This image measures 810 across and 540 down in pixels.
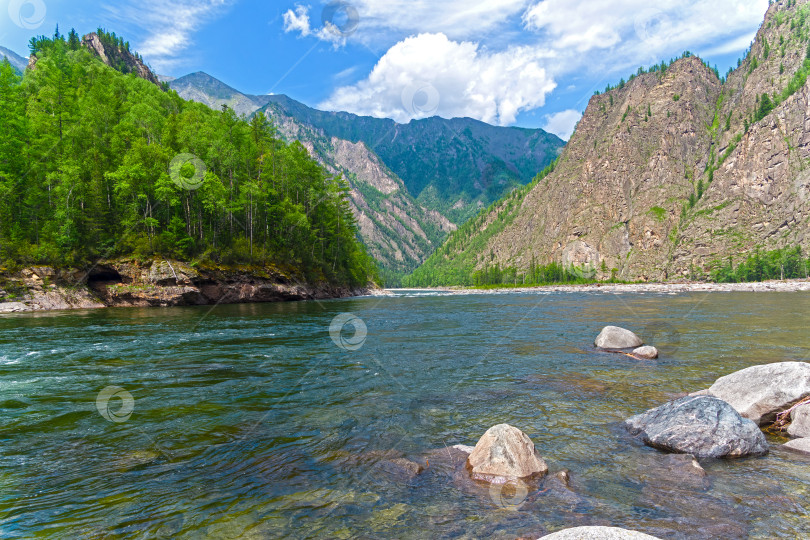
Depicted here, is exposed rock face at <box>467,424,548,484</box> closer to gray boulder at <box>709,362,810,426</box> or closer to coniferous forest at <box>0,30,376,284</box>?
gray boulder at <box>709,362,810,426</box>

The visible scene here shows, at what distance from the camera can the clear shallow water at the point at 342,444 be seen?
18.0ft

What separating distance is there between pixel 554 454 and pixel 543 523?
2.63 meters

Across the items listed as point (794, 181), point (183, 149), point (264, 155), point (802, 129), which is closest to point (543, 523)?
point (183, 149)

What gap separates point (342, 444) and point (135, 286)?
4558 centimetres

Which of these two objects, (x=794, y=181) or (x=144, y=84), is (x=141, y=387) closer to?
(x=144, y=84)

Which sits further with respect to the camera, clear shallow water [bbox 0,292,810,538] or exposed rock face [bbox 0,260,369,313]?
exposed rock face [bbox 0,260,369,313]

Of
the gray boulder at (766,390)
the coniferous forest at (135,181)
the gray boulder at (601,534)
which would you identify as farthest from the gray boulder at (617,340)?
the coniferous forest at (135,181)

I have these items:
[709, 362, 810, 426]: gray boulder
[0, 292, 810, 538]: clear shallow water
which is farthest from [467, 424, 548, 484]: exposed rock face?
[709, 362, 810, 426]: gray boulder

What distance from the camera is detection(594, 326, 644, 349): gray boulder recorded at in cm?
1903

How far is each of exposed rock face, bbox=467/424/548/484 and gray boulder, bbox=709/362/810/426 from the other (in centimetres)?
618

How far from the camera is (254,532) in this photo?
5.21 metres

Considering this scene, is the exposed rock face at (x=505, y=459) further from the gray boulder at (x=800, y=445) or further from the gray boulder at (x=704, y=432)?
the gray boulder at (x=800, y=445)

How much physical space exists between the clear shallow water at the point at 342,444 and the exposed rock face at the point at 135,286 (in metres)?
26.2

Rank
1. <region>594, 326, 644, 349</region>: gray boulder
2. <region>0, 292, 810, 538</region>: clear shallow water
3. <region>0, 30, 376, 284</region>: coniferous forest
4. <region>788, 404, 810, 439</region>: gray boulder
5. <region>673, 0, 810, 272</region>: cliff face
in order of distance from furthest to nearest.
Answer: <region>673, 0, 810, 272</region>: cliff face
<region>0, 30, 376, 284</region>: coniferous forest
<region>594, 326, 644, 349</region>: gray boulder
<region>788, 404, 810, 439</region>: gray boulder
<region>0, 292, 810, 538</region>: clear shallow water
